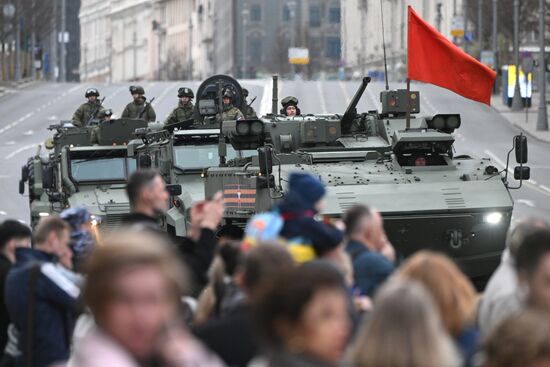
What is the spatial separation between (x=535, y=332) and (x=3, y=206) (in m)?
37.7

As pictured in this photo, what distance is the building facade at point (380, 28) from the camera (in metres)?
129

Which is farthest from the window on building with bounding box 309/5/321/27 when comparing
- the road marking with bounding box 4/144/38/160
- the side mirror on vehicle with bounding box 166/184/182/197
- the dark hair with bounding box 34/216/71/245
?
the dark hair with bounding box 34/216/71/245

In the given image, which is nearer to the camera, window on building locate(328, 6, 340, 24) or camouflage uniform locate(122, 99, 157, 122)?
camouflage uniform locate(122, 99, 157, 122)

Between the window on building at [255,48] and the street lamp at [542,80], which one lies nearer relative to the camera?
the street lamp at [542,80]

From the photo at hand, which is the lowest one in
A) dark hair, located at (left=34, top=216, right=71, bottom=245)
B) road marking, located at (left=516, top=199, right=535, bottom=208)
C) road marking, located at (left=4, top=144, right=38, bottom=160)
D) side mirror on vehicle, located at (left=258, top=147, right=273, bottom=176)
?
road marking, located at (left=516, top=199, right=535, bottom=208)

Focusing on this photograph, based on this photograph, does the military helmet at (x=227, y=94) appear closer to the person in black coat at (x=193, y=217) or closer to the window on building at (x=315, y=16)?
the person in black coat at (x=193, y=217)

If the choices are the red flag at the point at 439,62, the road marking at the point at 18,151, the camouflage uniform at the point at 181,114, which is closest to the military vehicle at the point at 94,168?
the camouflage uniform at the point at 181,114

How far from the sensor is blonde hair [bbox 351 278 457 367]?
6266 millimetres

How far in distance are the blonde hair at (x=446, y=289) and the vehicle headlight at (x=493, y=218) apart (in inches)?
471

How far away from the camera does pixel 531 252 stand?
8375 mm

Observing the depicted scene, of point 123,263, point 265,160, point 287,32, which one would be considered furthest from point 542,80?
point 287,32

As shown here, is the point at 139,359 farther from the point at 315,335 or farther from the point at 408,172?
the point at 408,172

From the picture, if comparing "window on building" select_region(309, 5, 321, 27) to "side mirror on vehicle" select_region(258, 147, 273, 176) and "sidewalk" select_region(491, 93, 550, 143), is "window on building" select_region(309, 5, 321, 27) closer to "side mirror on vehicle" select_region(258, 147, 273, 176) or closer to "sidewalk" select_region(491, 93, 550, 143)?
"sidewalk" select_region(491, 93, 550, 143)

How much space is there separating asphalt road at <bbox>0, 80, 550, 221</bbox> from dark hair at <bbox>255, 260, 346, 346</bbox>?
1205 inches
